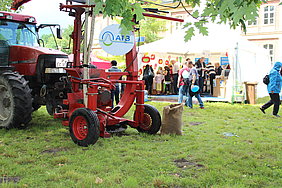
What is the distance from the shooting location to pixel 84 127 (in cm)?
571

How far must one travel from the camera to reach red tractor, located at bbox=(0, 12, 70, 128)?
6.88 meters

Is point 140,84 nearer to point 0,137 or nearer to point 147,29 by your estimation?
point 0,137

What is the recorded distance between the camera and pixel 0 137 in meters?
6.48

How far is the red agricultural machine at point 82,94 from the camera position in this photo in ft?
18.9

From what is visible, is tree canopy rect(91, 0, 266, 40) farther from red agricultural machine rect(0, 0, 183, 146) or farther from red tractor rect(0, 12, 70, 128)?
red tractor rect(0, 12, 70, 128)

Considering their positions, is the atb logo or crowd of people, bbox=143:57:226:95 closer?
the atb logo

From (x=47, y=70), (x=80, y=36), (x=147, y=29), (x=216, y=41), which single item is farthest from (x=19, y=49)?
(x=147, y=29)

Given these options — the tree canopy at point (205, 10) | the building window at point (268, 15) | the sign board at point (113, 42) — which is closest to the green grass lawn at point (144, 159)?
the sign board at point (113, 42)

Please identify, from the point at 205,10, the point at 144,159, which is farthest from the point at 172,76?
the point at 205,10

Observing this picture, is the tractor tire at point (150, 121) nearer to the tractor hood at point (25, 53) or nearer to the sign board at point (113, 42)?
the sign board at point (113, 42)

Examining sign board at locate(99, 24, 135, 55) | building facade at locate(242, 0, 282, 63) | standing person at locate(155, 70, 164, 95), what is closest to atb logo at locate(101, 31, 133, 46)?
sign board at locate(99, 24, 135, 55)

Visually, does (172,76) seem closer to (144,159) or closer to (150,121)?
(150,121)

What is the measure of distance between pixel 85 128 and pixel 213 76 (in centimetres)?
1187

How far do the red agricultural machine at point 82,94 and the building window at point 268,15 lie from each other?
27.5 m
